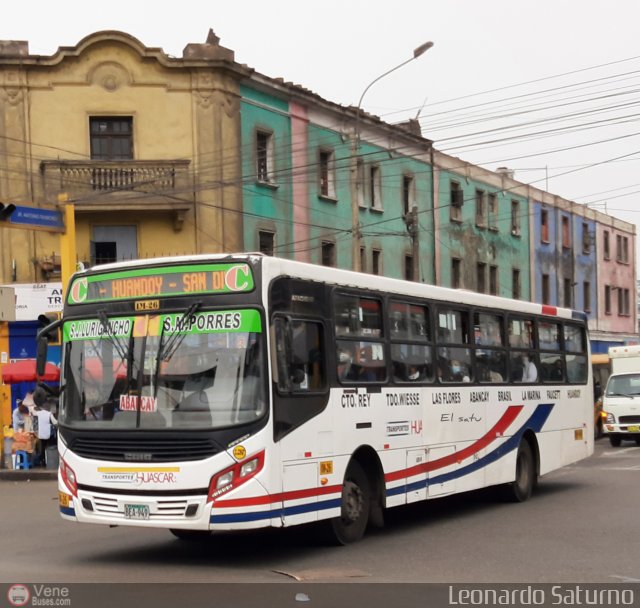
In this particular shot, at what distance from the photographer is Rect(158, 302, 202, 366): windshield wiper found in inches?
416

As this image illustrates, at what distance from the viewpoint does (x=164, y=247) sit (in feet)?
98.1

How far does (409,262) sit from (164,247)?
12532 mm

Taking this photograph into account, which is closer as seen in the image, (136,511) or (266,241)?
(136,511)

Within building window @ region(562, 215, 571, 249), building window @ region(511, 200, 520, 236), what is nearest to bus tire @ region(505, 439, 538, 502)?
building window @ region(511, 200, 520, 236)

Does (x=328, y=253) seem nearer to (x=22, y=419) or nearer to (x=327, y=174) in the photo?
(x=327, y=174)

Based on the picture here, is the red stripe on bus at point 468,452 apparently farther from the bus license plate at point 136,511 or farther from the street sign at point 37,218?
the street sign at point 37,218

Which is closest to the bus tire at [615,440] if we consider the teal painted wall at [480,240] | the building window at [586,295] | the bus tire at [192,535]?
the teal painted wall at [480,240]

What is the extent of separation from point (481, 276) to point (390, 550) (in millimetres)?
34946

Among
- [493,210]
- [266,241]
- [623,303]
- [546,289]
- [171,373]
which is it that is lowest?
[171,373]

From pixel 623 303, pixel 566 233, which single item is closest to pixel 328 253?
pixel 566 233

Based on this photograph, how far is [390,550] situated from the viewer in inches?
450

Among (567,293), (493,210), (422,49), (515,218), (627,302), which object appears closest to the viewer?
(422,49)

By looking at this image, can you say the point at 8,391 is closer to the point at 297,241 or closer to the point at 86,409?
the point at 297,241
